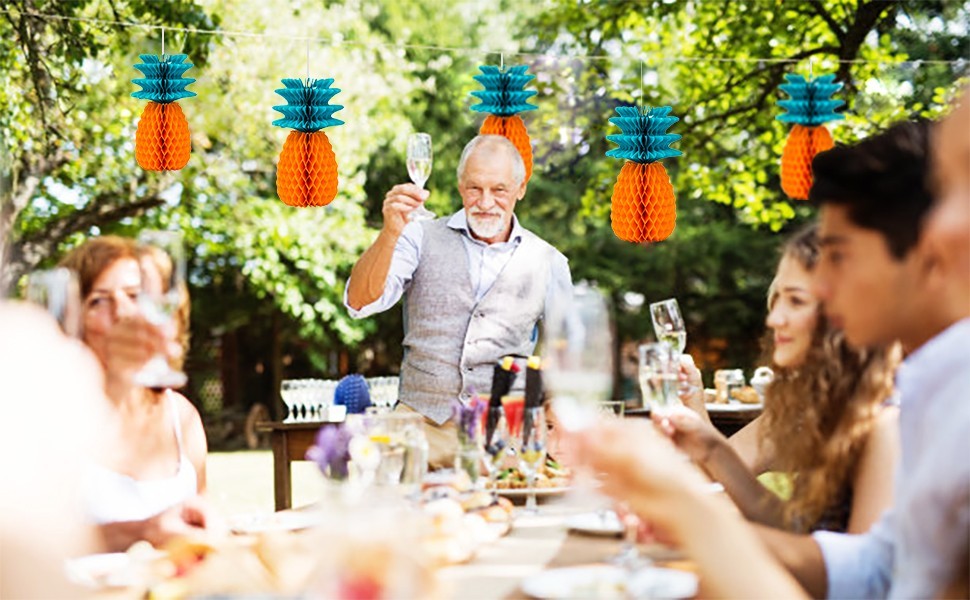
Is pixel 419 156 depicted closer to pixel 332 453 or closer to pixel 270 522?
pixel 270 522

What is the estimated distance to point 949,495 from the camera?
1299 millimetres

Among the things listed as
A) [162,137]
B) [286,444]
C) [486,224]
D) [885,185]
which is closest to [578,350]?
[885,185]

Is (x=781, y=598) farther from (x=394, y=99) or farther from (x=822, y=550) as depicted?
(x=394, y=99)

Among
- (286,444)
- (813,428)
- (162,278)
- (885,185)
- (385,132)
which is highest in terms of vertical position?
(385,132)

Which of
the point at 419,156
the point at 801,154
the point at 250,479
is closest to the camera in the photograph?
the point at 419,156

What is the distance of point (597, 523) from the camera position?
2186 mm

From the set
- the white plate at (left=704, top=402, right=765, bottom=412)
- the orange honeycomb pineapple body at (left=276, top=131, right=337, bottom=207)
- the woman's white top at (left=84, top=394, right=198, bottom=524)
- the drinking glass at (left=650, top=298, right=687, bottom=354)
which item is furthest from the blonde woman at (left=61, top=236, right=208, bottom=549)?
the white plate at (left=704, top=402, right=765, bottom=412)

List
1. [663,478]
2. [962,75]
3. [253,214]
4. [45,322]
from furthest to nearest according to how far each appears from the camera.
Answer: [253,214] < [962,75] < [45,322] < [663,478]

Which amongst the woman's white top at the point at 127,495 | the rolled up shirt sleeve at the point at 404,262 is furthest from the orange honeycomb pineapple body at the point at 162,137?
the woman's white top at the point at 127,495

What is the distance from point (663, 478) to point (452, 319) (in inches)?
104

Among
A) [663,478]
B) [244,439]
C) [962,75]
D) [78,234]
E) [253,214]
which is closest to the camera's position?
[663,478]

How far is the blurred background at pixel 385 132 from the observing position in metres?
8.55

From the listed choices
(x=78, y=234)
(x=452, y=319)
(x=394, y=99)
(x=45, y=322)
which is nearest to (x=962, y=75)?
(x=394, y=99)

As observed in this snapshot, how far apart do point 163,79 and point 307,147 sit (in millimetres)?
650
